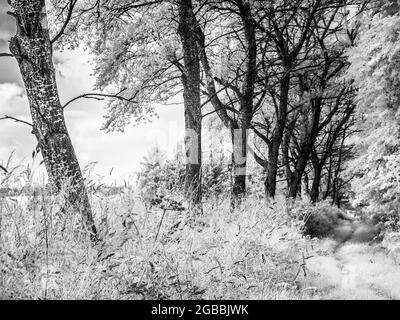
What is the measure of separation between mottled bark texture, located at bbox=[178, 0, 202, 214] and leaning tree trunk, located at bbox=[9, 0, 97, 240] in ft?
10.3

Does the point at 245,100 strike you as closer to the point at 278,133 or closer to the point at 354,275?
the point at 278,133

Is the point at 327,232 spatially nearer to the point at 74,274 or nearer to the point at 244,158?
the point at 244,158

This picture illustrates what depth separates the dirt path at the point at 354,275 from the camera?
193 inches

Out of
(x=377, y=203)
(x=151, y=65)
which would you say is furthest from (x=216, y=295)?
(x=151, y=65)

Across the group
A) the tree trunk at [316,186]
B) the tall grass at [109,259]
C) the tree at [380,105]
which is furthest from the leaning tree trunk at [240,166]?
the tree trunk at [316,186]

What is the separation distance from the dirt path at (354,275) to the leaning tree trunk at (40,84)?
3.29 m

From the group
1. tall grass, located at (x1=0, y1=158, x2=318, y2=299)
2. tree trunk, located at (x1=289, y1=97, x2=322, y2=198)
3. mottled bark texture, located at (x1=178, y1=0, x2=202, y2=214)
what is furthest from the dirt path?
tree trunk, located at (x1=289, y1=97, x2=322, y2=198)

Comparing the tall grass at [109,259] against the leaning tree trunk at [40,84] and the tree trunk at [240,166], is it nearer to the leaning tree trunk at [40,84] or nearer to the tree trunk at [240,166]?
the leaning tree trunk at [40,84]

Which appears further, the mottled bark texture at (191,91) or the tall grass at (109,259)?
the mottled bark texture at (191,91)

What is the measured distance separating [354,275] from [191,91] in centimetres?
422

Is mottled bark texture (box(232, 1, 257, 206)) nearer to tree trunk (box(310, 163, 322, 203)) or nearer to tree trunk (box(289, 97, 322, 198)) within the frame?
tree trunk (box(289, 97, 322, 198))

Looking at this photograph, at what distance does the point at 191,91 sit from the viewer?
7.27 meters

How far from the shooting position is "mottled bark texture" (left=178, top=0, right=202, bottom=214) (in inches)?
283

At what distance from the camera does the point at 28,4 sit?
13.8 feet
